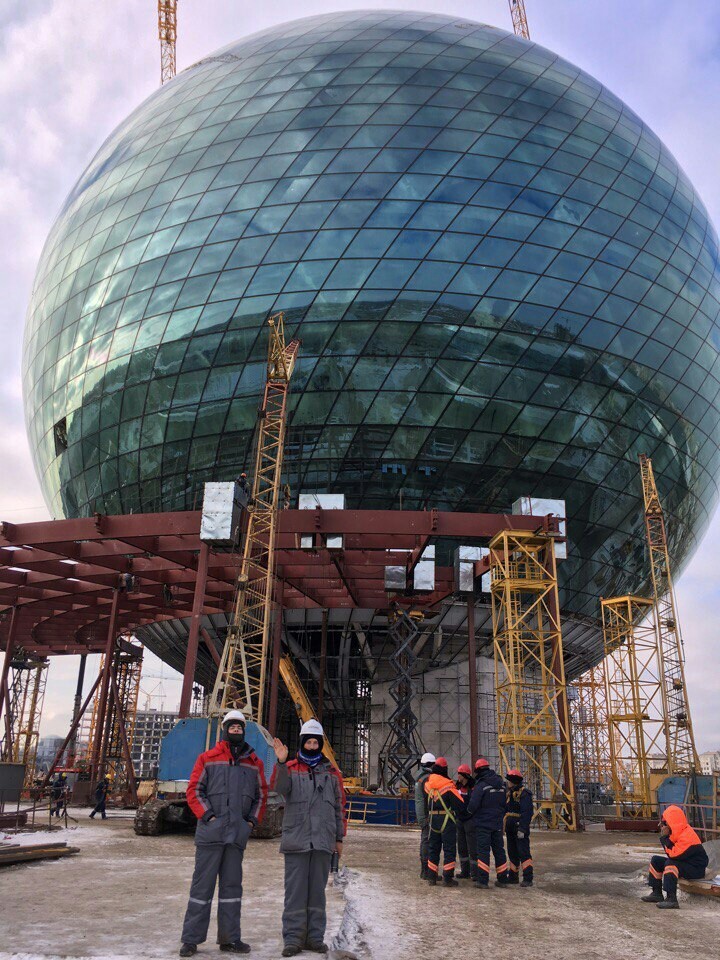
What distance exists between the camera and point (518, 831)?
9.82m

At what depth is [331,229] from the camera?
2947 centimetres

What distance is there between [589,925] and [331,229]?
26002 mm

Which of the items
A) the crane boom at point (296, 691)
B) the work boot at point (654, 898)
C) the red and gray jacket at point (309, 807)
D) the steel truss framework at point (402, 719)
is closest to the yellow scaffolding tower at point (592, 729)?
the steel truss framework at point (402, 719)

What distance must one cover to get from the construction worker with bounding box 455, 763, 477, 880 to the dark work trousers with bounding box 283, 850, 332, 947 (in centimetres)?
431

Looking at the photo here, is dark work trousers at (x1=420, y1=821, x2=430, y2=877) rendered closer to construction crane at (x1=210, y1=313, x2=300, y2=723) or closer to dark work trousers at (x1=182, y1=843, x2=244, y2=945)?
dark work trousers at (x1=182, y1=843, x2=244, y2=945)

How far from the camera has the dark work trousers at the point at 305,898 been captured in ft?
18.1

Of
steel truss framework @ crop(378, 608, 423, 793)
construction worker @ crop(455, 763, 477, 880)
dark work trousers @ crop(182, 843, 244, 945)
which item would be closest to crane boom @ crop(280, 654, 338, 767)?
steel truss framework @ crop(378, 608, 423, 793)

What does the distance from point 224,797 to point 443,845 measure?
463 cm

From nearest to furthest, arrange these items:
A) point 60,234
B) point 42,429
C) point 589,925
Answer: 1. point 589,925
2. point 42,429
3. point 60,234

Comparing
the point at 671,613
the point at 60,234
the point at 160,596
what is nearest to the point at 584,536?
the point at 671,613

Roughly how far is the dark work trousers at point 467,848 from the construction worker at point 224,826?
4.57 m

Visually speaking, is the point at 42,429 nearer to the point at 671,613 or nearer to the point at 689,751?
the point at 671,613

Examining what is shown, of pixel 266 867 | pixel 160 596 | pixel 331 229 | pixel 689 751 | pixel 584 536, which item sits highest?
pixel 331 229

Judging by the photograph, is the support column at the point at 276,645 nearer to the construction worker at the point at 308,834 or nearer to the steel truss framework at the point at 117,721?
the steel truss framework at the point at 117,721
